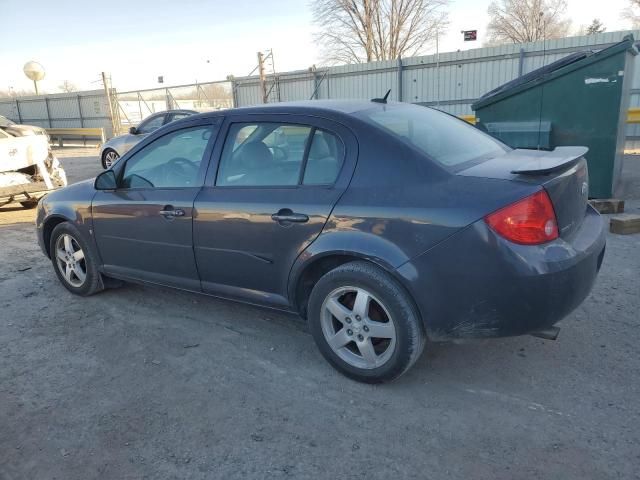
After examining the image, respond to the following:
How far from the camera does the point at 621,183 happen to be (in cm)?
830

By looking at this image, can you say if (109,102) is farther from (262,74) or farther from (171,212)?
(171,212)

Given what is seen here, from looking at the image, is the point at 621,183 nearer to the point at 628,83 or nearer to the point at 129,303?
the point at 628,83

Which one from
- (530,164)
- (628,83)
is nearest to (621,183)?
(628,83)

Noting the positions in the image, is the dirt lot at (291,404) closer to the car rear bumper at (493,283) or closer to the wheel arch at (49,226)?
the car rear bumper at (493,283)

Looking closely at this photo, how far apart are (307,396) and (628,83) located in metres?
6.64

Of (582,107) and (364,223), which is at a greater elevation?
(582,107)

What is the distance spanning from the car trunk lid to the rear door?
799 millimetres

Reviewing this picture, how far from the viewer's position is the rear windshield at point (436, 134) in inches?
113

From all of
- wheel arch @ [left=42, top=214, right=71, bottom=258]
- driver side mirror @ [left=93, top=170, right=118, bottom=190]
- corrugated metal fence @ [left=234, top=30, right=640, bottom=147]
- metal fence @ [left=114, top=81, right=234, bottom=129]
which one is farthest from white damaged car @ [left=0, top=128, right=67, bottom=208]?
metal fence @ [left=114, top=81, right=234, bottom=129]

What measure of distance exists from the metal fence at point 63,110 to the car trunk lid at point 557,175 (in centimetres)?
2626

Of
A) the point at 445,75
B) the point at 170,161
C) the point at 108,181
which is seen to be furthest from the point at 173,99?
the point at 170,161

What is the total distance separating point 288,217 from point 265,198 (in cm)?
24

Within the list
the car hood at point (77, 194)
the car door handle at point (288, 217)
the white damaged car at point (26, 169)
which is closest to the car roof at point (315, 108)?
the car door handle at point (288, 217)

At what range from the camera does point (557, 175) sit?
261 centimetres
